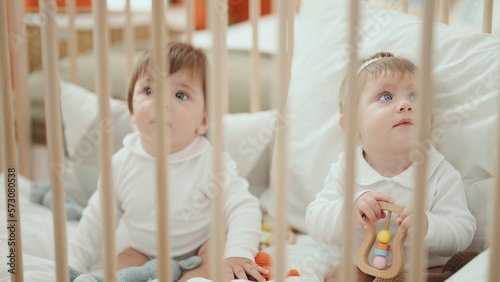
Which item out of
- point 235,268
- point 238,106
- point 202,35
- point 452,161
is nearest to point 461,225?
point 452,161

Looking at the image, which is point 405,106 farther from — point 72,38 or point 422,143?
point 72,38

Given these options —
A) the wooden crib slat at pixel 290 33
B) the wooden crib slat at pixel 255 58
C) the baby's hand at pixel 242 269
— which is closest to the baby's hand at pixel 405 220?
the baby's hand at pixel 242 269

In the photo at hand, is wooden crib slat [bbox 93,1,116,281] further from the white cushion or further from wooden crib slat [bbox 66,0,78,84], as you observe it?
wooden crib slat [bbox 66,0,78,84]

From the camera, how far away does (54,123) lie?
650mm

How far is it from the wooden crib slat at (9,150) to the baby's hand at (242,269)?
30 cm

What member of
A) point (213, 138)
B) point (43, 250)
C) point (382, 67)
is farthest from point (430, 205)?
point (43, 250)

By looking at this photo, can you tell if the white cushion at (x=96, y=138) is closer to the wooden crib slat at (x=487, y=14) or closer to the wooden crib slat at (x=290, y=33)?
the wooden crib slat at (x=290, y=33)

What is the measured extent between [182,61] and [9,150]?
34 centimetres

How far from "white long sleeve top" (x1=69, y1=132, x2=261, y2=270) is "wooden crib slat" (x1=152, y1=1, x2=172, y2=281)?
0.99 ft

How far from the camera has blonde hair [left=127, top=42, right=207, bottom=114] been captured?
948 millimetres

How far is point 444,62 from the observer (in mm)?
873

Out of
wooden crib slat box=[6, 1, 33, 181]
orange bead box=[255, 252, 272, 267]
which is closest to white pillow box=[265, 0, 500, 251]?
orange bead box=[255, 252, 272, 267]

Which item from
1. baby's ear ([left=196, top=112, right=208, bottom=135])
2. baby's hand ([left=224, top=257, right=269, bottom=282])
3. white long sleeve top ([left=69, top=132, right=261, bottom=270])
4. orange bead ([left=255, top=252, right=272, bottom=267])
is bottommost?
orange bead ([left=255, top=252, right=272, bottom=267])

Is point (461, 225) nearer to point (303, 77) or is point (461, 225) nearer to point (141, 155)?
point (303, 77)
